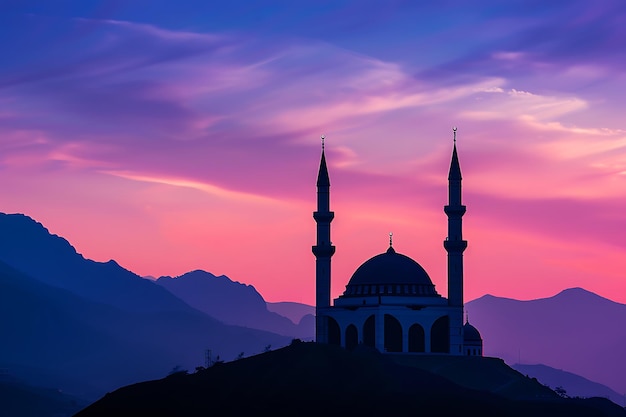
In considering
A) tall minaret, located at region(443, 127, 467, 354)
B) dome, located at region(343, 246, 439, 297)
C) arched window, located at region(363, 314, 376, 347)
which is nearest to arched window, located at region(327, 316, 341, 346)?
dome, located at region(343, 246, 439, 297)

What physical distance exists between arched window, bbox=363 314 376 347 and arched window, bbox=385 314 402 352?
69.3 inches

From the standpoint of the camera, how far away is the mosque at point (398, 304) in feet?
560

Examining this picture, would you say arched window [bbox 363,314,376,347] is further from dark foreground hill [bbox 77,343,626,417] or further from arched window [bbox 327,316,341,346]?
dark foreground hill [bbox 77,343,626,417]

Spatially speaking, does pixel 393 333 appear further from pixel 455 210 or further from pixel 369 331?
pixel 455 210

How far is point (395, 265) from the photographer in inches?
6934

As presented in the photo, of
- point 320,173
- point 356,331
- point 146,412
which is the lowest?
point 146,412

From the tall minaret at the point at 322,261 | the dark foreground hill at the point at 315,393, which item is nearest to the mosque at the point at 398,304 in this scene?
the tall minaret at the point at 322,261

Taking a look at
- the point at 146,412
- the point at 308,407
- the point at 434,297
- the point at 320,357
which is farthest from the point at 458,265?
the point at 146,412

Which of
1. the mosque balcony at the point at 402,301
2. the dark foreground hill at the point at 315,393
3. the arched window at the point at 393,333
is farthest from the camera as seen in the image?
the mosque balcony at the point at 402,301

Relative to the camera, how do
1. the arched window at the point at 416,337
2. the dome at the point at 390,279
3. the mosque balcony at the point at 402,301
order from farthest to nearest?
the dome at the point at 390,279 < the arched window at the point at 416,337 < the mosque balcony at the point at 402,301

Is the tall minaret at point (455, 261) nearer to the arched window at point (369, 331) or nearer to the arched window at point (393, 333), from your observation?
the arched window at point (393, 333)

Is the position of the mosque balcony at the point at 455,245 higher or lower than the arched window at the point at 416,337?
higher

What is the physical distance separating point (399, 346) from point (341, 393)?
24.8 metres

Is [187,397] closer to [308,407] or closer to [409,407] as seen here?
[308,407]
